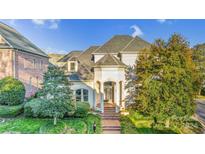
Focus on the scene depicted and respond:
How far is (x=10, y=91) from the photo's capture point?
1062 centimetres

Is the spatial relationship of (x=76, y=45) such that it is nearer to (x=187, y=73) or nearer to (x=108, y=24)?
(x=108, y=24)

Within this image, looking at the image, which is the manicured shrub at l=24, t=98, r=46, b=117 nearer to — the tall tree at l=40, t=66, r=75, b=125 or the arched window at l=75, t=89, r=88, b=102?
the tall tree at l=40, t=66, r=75, b=125

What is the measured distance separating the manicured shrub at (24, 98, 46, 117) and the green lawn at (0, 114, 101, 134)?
24cm

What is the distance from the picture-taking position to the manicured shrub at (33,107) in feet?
34.2

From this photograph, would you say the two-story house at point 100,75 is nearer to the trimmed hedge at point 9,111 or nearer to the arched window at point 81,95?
the arched window at point 81,95

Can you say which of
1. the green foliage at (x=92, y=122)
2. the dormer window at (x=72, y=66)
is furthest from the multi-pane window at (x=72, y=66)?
the green foliage at (x=92, y=122)

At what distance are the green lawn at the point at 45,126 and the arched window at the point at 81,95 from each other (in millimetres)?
1135

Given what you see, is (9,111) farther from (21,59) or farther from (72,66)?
(72,66)

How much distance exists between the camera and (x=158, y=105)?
1020 centimetres

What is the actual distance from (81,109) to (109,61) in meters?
2.94

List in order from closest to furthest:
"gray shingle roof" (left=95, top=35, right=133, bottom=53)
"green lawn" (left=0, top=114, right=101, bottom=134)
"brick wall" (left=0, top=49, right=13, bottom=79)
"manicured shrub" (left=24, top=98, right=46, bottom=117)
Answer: "green lawn" (left=0, top=114, right=101, bottom=134)
"manicured shrub" (left=24, top=98, right=46, bottom=117)
"brick wall" (left=0, top=49, right=13, bottom=79)
"gray shingle roof" (left=95, top=35, right=133, bottom=53)

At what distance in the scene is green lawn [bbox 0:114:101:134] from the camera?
10211 mm

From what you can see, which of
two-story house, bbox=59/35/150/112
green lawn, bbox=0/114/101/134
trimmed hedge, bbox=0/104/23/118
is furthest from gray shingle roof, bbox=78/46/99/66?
trimmed hedge, bbox=0/104/23/118
